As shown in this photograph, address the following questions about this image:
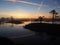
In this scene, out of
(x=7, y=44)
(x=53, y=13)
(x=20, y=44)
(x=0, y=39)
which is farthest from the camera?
(x=53, y=13)

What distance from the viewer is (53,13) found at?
271ft

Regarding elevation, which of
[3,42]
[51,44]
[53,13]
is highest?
[53,13]

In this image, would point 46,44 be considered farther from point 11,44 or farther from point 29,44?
point 11,44

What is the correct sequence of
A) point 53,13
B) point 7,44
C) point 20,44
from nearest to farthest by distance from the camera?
point 7,44, point 20,44, point 53,13

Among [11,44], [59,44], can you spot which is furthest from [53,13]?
[11,44]

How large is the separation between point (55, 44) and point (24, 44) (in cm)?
661

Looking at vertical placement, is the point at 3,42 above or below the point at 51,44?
above

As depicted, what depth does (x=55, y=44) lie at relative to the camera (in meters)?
22.2

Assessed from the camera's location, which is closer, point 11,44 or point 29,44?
point 11,44

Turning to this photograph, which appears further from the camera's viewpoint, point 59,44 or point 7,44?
point 59,44

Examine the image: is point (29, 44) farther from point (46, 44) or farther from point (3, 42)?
point (3, 42)

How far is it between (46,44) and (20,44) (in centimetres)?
549

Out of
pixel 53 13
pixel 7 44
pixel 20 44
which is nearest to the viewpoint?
pixel 7 44

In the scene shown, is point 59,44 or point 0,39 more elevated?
point 0,39
